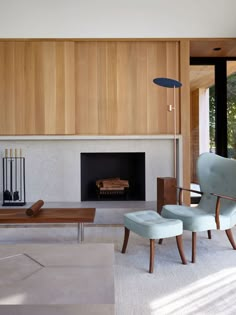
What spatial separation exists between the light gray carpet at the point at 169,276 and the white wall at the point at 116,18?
114 inches

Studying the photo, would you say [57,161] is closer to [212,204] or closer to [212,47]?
[212,204]

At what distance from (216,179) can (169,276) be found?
4.63 ft

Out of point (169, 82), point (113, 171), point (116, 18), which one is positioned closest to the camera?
point (169, 82)

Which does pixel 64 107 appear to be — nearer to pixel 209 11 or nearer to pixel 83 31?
pixel 83 31

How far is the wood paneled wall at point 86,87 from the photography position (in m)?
4.57

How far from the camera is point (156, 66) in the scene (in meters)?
4.67

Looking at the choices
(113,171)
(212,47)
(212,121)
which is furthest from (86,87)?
(212,121)

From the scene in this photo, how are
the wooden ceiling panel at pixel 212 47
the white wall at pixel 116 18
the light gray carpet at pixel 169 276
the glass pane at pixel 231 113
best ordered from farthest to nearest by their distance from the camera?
the glass pane at pixel 231 113 → the wooden ceiling panel at pixel 212 47 → the white wall at pixel 116 18 → the light gray carpet at pixel 169 276

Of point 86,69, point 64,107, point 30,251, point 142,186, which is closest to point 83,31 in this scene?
point 86,69

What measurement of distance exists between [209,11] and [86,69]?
2.03 meters

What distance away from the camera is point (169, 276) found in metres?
2.54

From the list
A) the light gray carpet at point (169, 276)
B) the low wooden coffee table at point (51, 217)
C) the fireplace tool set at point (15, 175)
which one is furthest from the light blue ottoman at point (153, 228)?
the fireplace tool set at point (15, 175)

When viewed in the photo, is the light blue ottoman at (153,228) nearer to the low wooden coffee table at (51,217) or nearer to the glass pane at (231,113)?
the low wooden coffee table at (51,217)

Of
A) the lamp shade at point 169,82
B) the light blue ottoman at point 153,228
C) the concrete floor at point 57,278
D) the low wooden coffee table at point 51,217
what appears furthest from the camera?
the lamp shade at point 169,82
